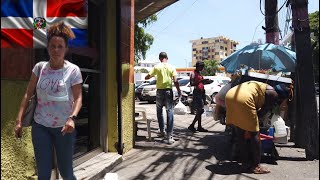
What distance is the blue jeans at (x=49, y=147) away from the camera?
12.0ft

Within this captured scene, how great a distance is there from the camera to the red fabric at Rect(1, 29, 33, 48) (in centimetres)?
405

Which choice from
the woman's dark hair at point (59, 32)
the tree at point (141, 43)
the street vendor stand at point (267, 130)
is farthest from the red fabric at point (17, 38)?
the tree at point (141, 43)

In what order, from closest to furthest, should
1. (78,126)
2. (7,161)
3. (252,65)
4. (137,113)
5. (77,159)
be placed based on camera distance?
(7,161) < (77,159) < (78,126) < (252,65) < (137,113)

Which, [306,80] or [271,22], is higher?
[271,22]

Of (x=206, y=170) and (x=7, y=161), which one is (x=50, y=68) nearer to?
(x=7, y=161)

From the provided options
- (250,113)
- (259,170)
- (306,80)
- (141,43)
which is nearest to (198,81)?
(306,80)

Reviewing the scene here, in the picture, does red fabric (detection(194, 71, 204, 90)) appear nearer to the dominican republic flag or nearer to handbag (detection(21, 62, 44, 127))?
the dominican republic flag

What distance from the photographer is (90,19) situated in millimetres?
6656

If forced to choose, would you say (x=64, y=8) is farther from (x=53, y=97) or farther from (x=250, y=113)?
(x=250, y=113)

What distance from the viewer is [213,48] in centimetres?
14562

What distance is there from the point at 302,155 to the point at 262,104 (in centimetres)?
183

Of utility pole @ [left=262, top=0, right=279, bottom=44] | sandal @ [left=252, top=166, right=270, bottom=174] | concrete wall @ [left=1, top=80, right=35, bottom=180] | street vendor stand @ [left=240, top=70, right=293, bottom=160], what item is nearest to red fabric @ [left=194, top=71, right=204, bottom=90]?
utility pole @ [left=262, top=0, right=279, bottom=44]

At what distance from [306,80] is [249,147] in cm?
166

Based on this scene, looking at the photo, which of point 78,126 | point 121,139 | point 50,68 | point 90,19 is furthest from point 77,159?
point 50,68
